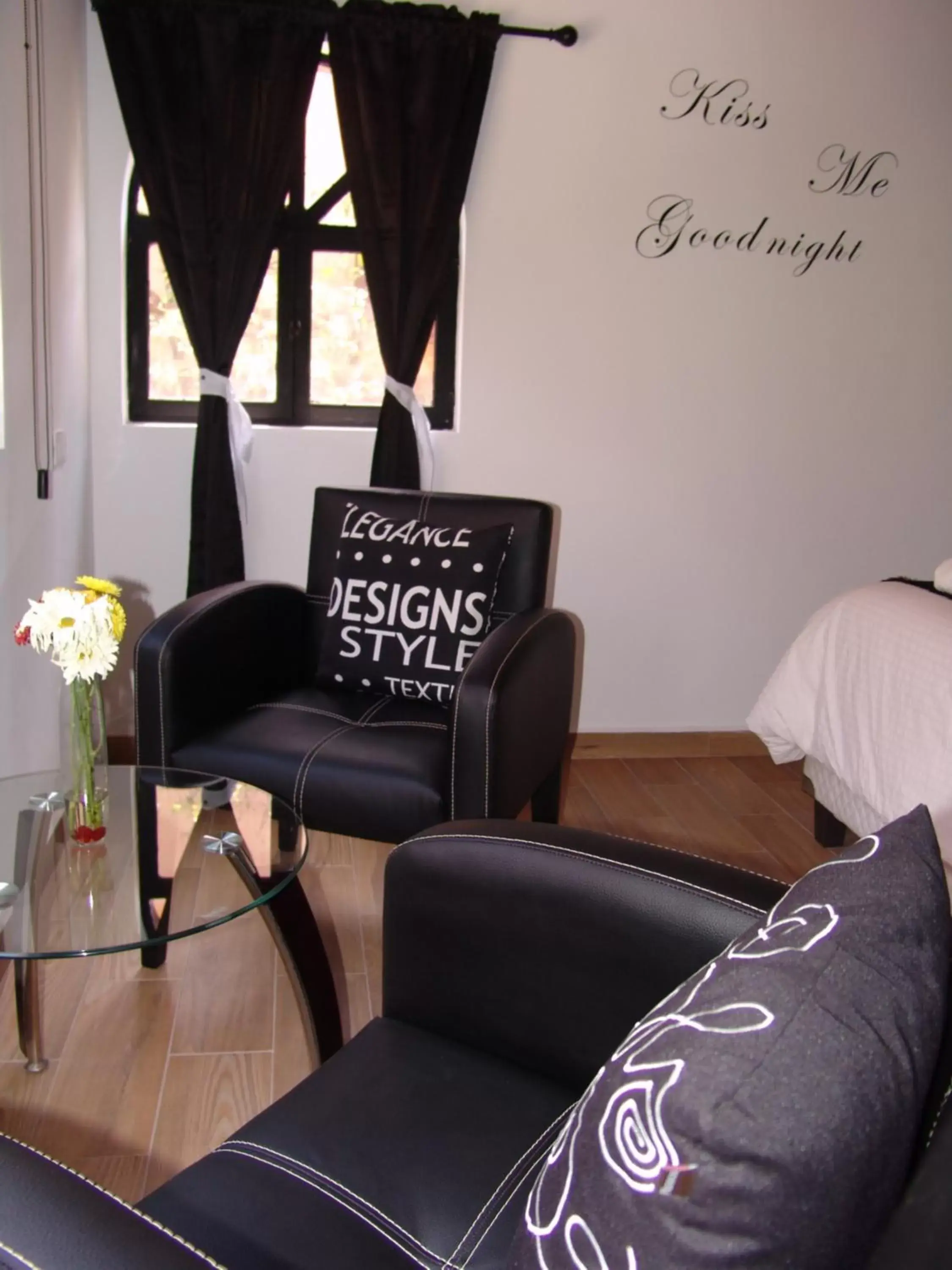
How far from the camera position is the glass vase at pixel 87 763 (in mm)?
1610

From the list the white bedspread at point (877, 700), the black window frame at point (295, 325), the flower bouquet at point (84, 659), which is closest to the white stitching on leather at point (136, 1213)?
the flower bouquet at point (84, 659)

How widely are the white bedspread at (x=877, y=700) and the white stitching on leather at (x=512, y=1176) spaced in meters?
1.12

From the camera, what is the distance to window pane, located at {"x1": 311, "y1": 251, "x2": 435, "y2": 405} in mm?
3201

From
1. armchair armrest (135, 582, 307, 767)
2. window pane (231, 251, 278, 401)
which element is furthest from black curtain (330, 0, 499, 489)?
armchair armrest (135, 582, 307, 767)

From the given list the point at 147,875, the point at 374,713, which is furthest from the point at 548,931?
the point at 374,713

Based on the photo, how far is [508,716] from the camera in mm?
1999

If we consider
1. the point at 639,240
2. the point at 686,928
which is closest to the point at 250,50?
the point at 639,240

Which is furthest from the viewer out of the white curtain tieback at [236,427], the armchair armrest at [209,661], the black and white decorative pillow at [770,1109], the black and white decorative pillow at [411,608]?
the white curtain tieback at [236,427]

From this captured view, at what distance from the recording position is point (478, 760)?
6.42 feet

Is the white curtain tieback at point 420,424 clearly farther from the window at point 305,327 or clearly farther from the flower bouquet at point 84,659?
the flower bouquet at point 84,659

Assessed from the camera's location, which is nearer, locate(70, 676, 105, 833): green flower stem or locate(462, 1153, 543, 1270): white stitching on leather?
locate(462, 1153, 543, 1270): white stitching on leather

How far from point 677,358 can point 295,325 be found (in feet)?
3.67

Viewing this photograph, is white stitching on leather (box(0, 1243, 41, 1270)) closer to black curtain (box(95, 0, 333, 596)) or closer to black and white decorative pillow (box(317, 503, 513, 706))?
black and white decorative pillow (box(317, 503, 513, 706))

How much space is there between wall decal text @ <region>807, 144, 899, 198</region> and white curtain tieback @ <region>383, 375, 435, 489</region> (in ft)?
4.31
